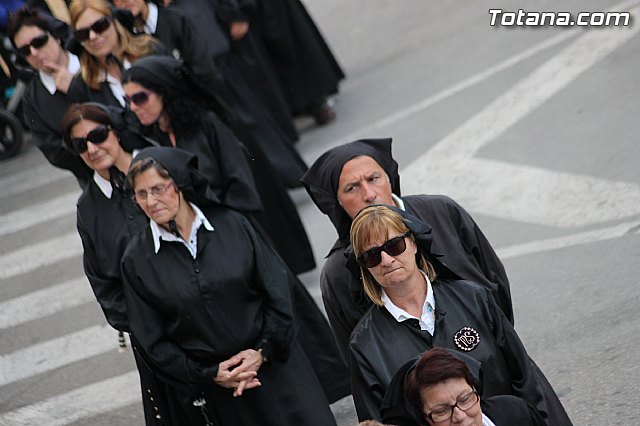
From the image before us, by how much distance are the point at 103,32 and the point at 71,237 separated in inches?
130

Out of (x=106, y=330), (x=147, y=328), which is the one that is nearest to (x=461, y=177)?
(x=106, y=330)

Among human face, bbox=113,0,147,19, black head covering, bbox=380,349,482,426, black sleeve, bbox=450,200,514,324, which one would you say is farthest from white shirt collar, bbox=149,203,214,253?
human face, bbox=113,0,147,19

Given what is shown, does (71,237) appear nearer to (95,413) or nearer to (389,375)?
(95,413)

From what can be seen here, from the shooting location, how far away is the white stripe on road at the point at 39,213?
11.2 m

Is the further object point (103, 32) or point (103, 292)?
point (103, 32)

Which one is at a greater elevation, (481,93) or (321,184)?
(321,184)

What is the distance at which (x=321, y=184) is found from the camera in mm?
5465

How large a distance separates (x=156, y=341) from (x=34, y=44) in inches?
129

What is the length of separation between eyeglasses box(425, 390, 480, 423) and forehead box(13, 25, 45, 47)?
494 centimetres

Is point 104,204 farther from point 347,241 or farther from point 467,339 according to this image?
point 467,339

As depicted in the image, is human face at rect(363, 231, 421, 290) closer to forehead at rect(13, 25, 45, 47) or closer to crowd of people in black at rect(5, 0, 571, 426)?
crowd of people in black at rect(5, 0, 571, 426)

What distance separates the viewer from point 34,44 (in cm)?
823

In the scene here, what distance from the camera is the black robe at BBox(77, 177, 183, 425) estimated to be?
605 centimetres

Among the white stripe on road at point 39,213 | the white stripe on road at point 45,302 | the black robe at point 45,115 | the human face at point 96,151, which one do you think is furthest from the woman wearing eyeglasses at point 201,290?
the white stripe on road at point 39,213
